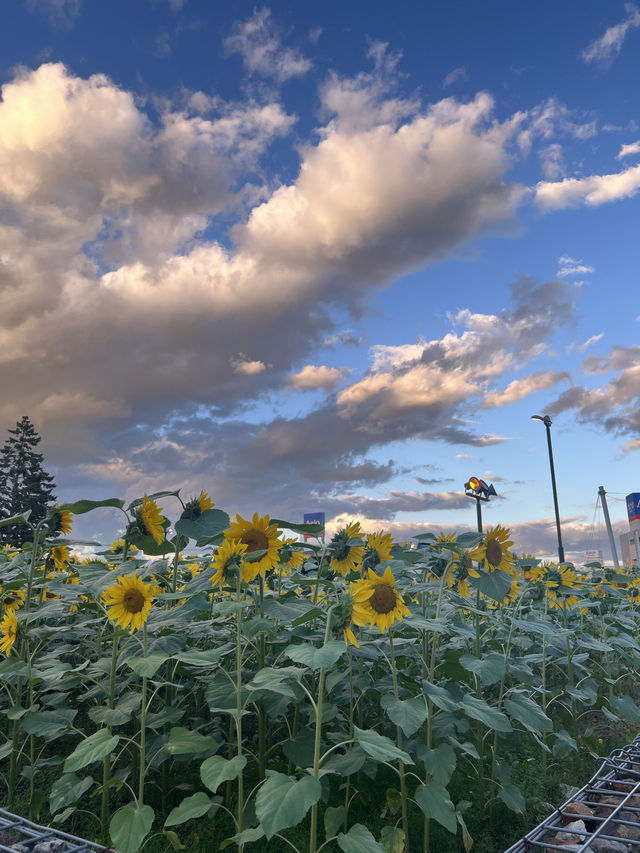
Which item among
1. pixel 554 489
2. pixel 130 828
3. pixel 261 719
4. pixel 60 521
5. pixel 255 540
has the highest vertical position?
pixel 554 489

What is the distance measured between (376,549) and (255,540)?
1.02 metres

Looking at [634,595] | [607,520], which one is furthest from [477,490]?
[634,595]

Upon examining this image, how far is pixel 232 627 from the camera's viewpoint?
13.9 feet

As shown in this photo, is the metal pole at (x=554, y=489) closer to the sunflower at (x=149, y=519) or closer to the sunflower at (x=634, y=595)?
the sunflower at (x=634, y=595)

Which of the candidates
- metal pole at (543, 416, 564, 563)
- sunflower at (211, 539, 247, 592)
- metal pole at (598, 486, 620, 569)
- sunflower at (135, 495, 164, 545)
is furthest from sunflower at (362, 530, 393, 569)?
metal pole at (598, 486, 620, 569)

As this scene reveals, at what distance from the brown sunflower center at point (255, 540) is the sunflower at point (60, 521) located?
1.60 metres

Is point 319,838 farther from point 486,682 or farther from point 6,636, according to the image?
point 6,636

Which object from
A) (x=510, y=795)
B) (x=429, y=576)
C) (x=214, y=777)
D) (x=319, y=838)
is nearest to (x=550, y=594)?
(x=429, y=576)

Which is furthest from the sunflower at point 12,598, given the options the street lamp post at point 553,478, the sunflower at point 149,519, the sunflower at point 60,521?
the street lamp post at point 553,478

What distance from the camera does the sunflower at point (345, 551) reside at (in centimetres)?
435

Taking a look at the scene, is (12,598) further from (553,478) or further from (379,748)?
(553,478)

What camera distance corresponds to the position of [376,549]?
175 inches

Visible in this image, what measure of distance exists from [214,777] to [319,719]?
57 centimetres

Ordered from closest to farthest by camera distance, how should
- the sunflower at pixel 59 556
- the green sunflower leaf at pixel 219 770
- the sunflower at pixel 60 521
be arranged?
the green sunflower leaf at pixel 219 770 → the sunflower at pixel 60 521 → the sunflower at pixel 59 556
